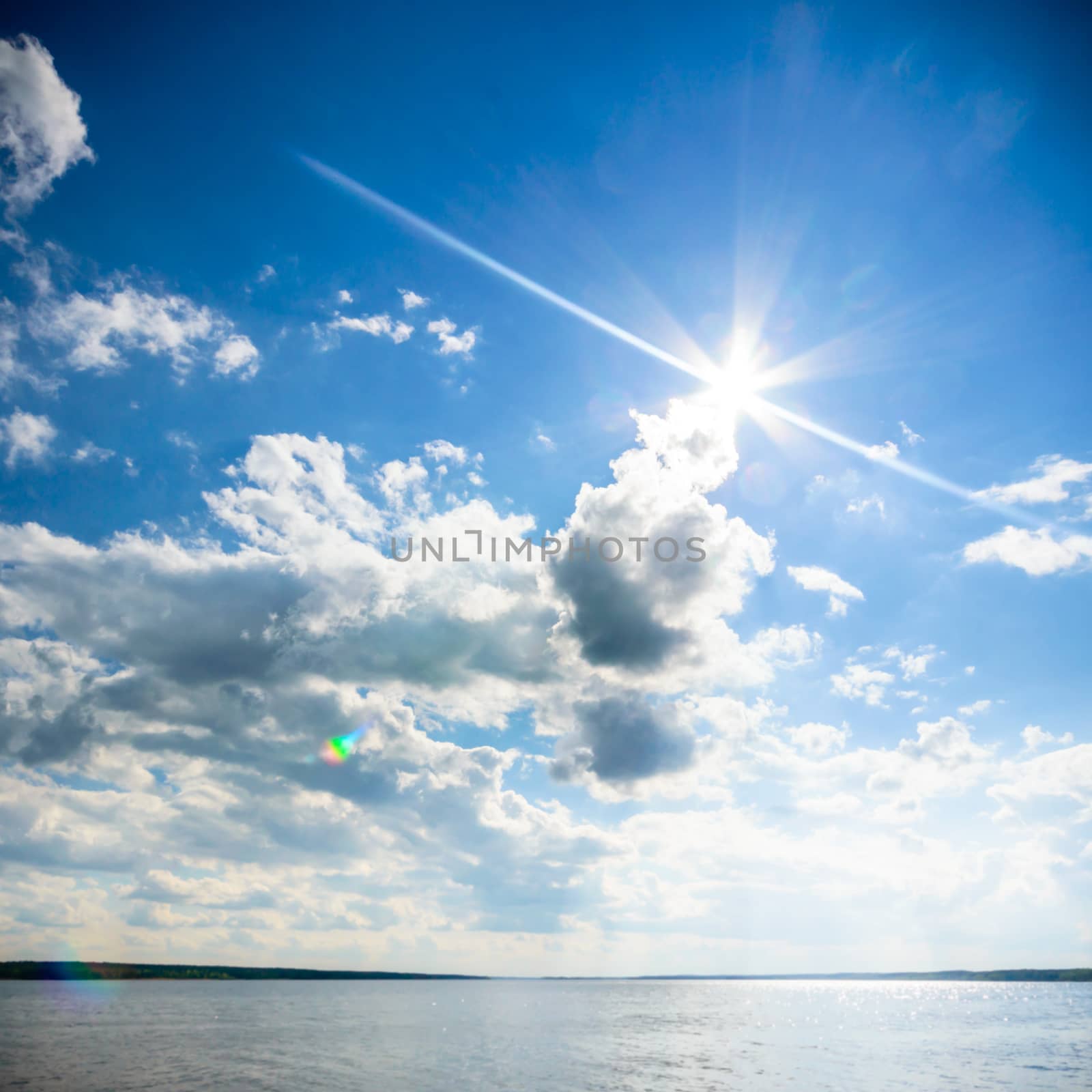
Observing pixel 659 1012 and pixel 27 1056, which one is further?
pixel 659 1012

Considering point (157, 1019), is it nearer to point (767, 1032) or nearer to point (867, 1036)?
point (767, 1032)

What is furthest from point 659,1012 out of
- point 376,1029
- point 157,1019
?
point 157,1019

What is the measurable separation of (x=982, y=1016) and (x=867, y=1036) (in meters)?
79.1

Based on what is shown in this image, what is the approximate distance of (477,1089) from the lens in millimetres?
59750

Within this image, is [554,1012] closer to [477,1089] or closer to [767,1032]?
[767,1032]

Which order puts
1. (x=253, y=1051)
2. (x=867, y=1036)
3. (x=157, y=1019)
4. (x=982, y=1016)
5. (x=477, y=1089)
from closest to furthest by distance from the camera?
(x=477, y=1089), (x=253, y=1051), (x=867, y=1036), (x=157, y=1019), (x=982, y=1016)

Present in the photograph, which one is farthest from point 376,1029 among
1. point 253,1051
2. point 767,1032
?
point 767,1032

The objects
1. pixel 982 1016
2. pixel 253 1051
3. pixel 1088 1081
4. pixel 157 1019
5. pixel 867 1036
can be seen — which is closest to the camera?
pixel 1088 1081

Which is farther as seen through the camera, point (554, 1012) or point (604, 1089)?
point (554, 1012)

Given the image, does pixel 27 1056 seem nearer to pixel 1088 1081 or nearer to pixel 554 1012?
pixel 1088 1081

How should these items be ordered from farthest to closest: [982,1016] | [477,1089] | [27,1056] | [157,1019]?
[982,1016] → [157,1019] → [27,1056] → [477,1089]

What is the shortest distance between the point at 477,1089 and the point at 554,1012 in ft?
419

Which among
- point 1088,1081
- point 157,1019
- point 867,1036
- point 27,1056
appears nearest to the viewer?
point 1088,1081

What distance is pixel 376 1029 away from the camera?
373 feet
